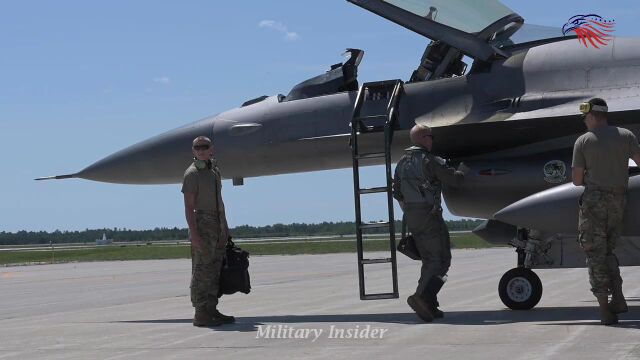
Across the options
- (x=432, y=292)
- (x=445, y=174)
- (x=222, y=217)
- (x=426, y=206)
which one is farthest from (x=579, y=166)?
(x=222, y=217)

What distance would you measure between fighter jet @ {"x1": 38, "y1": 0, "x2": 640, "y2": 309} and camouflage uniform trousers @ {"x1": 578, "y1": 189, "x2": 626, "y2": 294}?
2.57 feet

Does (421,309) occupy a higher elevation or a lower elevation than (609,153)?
Answer: lower

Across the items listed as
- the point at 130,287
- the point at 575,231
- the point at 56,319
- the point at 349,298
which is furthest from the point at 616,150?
the point at 130,287

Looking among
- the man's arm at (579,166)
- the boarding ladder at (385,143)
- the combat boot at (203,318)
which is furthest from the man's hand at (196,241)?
the man's arm at (579,166)

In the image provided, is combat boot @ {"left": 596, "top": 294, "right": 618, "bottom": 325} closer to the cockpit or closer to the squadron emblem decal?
the squadron emblem decal

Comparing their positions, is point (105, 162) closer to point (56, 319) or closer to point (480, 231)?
point (56, 319)

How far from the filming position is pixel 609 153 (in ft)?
28.8

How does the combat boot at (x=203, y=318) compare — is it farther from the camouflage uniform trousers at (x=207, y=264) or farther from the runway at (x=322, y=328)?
the runway at (x=322, y=328)

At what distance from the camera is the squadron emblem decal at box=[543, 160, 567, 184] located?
10570 mm

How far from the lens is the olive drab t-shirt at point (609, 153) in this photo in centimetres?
875

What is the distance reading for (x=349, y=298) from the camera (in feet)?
45.5

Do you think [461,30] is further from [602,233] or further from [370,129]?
[602,233]

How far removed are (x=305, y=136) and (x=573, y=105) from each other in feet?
11.4

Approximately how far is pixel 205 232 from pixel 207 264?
34cm
